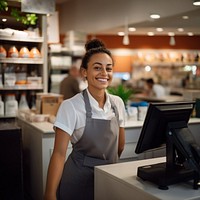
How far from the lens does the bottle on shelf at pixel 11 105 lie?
425cm

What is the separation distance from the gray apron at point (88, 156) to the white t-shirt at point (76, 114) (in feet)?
0.09

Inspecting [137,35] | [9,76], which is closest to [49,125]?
[9,76]

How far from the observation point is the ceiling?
508 centimetres

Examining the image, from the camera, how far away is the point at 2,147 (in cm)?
282

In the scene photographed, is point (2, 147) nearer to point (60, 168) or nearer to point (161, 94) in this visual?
point (60, 168)

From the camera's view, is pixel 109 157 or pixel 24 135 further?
pixel 24 135

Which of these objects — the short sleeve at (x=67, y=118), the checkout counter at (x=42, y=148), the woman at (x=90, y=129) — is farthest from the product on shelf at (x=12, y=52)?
the short sleeve at (x=67, y=118)

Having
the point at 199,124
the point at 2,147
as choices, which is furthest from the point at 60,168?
the point at 199,124

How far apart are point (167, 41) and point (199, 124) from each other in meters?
7.47

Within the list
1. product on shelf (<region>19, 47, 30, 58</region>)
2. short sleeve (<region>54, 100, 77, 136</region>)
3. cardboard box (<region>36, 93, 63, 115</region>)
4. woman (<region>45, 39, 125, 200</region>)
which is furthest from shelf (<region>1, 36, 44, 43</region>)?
short sleeve (<region>54, 100, 77, 136</region>)

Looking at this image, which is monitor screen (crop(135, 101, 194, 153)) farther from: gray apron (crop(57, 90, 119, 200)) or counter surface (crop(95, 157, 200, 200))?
gray apron (crop(57, 90, 119, 200))

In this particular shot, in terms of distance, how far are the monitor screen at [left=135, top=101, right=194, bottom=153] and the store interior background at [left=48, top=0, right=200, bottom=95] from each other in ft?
11.1

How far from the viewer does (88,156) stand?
2.20m

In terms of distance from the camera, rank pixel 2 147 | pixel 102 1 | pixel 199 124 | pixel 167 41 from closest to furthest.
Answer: pixel 2 147 → pixel 199 124 → pixel 102 1 → pixel 167 41
